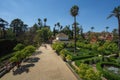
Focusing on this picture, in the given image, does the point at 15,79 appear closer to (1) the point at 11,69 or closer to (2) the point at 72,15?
(1) the point at 11,69

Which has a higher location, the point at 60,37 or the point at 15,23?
the point at 15,23

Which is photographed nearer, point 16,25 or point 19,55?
point 19,55

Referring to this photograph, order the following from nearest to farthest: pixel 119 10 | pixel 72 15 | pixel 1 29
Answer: pixel 119 10 → pixel 72 15 → pixel 1 29

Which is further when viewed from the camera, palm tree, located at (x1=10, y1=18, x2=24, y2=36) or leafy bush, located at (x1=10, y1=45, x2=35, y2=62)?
palm tree, located at (x1=10, y1=18, x2=24, y2=36)

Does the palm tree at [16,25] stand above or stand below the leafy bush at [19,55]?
above

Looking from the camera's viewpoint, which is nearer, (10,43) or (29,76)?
(29,76)

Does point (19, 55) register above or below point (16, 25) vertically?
below

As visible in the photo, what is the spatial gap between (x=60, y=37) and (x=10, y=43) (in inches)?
1481

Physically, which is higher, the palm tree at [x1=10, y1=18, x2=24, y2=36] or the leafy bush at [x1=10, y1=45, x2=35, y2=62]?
the palm tree at [x1=10, y1=18, x2=24, y2=36]

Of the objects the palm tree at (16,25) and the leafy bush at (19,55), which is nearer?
the leafy bush at (19,55)

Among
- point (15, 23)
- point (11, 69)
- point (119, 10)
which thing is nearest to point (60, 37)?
point (15, 23)

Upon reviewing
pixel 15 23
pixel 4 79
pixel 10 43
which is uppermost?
pixel 15 23

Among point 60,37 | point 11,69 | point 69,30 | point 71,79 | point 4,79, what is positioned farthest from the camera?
point 69,30

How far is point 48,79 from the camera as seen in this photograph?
21125 millimetres
